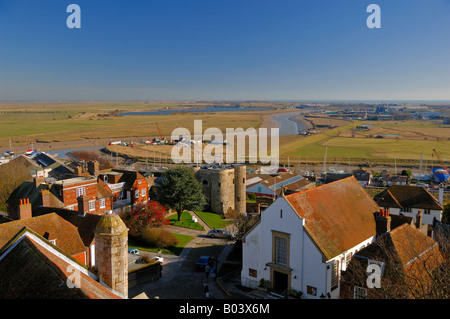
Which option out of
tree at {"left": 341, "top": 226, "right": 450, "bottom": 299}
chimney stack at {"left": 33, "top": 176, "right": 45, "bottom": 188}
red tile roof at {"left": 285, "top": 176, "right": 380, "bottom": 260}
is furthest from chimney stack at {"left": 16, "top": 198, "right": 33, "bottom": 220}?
tree at {"left": 341, "top": 226, "right": 450, "bottom": 299}

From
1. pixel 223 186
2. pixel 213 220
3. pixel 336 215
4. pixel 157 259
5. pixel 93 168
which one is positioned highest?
pixel 93 168

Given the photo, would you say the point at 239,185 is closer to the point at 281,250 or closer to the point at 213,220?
the point at 213,220

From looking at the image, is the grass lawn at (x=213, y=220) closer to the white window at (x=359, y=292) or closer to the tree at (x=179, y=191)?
the tree at (x=179, y=191)

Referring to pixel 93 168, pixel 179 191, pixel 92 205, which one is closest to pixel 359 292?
pixel 92 205

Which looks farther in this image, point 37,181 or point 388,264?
point 37,181

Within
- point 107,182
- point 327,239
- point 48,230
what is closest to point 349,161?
point 107,182
